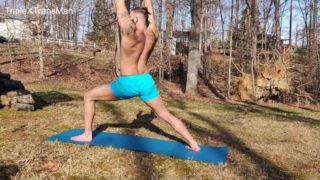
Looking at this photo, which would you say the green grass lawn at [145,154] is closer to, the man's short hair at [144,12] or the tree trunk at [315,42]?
the man's short hair at [144,12]

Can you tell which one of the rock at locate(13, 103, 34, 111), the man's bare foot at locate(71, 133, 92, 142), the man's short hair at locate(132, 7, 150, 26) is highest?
the man's short hair at locate(132, 7, 150, 26)

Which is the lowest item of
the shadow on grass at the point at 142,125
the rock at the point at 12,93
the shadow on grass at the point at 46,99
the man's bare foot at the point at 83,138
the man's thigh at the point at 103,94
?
the shadow on grass at the point at 142,125

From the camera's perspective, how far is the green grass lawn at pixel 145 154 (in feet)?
14.6

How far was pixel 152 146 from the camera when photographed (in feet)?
18.2

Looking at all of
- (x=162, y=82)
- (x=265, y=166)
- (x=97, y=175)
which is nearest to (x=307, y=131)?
(x=265, y=166)

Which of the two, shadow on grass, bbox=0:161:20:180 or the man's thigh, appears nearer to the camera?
shadow on grass, bbox=0:161:20:180

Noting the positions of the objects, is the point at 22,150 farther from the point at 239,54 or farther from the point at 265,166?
the point at 239,54

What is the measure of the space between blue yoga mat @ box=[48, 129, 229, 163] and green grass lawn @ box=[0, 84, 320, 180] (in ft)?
0.51

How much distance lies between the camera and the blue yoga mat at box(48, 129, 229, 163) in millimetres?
5145

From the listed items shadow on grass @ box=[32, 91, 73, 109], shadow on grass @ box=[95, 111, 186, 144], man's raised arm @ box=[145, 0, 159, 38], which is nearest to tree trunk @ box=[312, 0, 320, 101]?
shadow on grass @ box=[32, 91, 73, 109]

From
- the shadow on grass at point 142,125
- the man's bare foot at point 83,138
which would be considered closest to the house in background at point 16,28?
the shadow on grass at point 142,125

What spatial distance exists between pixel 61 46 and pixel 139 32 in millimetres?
29317

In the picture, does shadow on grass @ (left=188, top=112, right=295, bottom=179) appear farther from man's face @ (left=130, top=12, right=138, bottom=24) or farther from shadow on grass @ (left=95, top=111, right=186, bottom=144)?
man's face @ (left=130, top=12, right=138, bottom=24)

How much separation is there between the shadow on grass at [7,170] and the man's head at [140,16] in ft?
7.17
